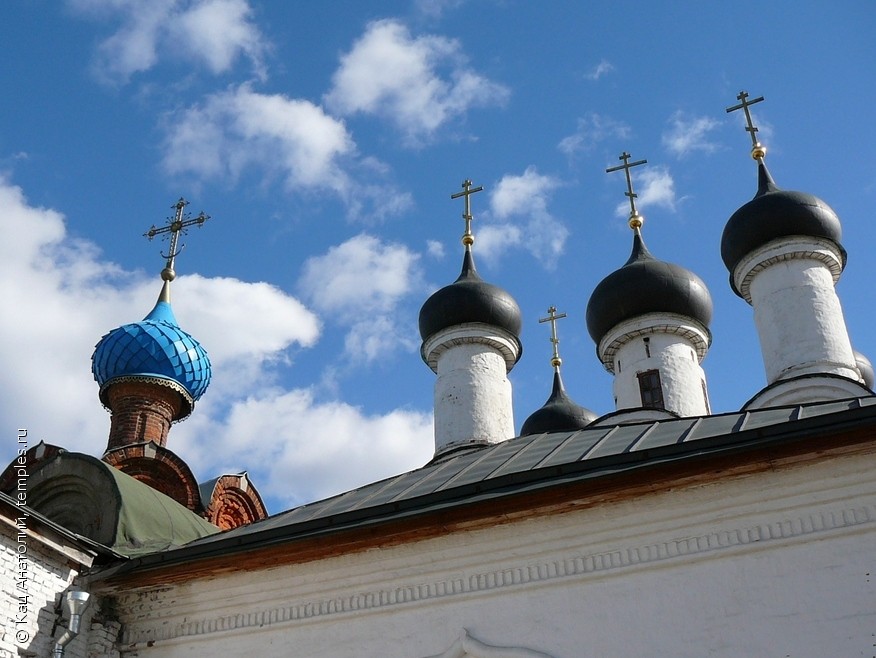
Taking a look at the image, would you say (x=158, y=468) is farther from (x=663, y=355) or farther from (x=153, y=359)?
(x=663, y=355)

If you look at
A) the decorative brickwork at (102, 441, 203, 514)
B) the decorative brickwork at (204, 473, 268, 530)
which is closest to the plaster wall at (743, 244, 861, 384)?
the decorative brickwork at (204, 473, 268, 530)

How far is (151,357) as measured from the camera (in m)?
13.6

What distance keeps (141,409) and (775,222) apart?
865 cm

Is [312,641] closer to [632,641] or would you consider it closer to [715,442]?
[632,641]

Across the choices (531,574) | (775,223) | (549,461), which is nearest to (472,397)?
(775,223)

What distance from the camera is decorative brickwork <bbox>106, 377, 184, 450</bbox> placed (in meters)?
13.3

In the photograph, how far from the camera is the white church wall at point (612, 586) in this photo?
16.1ft

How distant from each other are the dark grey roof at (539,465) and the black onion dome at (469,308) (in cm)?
429

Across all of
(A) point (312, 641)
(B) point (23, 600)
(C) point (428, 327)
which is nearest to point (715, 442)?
(A) point (312, 641)

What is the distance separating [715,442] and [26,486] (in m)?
5.81

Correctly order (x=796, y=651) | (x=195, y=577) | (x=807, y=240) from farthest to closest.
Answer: (x=807, y=240) < (x=195, y=577) < (x=796, y=651)

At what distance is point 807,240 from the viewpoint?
424 inches

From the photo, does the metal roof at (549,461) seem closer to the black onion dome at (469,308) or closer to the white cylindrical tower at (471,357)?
the white cylindrical tower at (471,357)

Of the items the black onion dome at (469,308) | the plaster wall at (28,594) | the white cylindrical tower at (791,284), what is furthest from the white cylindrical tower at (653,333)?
the plaster wall at (28,594)
